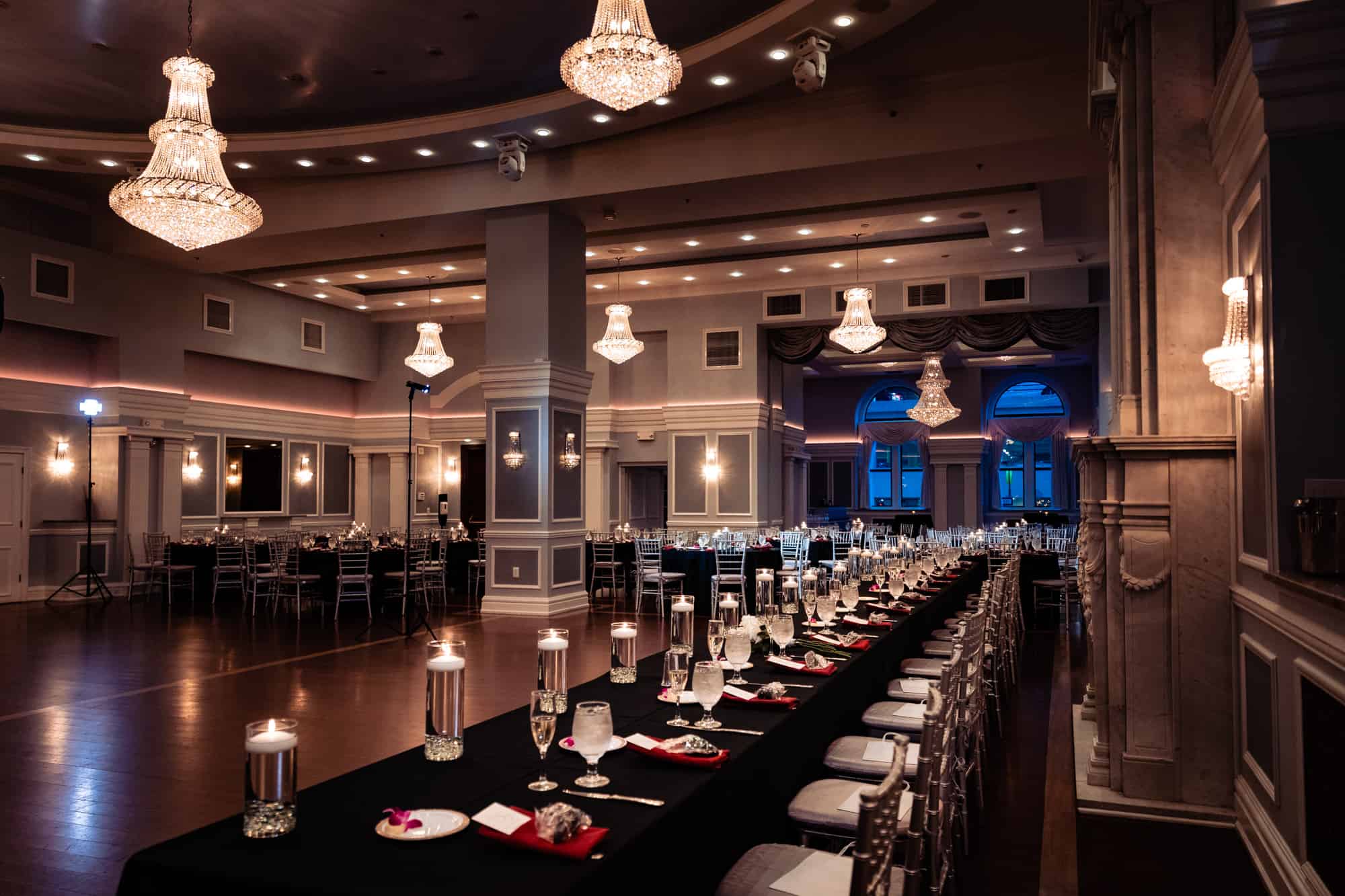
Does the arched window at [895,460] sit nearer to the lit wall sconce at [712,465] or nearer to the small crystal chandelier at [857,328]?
the lit wall sconce at [712,465]

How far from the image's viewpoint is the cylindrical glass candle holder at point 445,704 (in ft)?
7.41

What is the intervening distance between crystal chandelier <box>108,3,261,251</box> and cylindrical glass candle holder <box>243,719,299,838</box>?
253 inches

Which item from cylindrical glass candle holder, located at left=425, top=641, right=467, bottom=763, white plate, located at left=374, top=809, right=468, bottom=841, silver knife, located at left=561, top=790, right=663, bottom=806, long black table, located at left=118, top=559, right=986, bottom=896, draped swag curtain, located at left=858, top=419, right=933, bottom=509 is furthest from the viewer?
draped swag curtain, located at left=858, top=419, right=933, bottom=509

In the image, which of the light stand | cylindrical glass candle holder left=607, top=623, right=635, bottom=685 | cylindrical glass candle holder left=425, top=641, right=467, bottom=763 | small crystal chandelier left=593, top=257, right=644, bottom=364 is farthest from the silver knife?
the light stand

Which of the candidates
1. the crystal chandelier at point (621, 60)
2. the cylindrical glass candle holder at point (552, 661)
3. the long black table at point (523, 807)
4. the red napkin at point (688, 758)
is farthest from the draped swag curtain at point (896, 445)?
the red napkin at point (688, 758)

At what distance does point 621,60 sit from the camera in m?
6.07

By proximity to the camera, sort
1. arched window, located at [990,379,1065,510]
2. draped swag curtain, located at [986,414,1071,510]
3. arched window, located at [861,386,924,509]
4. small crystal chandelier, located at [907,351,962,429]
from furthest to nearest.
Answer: arched window, located at [861,386,924,509] → arched window, located at [990,379,1065,510] → draped swag curtain, located at [986,414,1071,510] → small crystal chandelier, located at [907,351,962,429]

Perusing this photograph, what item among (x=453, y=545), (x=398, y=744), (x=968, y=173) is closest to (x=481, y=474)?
(x=453, y=545)

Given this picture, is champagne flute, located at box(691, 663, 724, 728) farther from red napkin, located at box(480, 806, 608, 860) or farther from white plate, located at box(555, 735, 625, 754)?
red napkin, located at box(480, 806, 608, 860)

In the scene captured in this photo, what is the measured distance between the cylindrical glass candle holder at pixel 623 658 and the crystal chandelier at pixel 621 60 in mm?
4246

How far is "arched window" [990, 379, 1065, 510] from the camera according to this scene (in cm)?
2223

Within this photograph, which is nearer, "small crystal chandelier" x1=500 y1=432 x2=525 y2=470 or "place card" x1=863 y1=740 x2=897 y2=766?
"place card" x1=863 y1=740 x2=897 y2=766

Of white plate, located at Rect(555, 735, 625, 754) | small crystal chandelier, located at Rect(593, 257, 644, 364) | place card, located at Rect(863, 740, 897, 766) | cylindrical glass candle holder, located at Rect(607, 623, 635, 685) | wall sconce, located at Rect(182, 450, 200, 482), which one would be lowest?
place card, located at Rect(863, 740, 897, 766)

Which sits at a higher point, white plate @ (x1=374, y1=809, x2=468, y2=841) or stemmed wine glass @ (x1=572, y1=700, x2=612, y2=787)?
stemmed wine glass @ (x1=572, y1=700, x2=612, y2=787)
